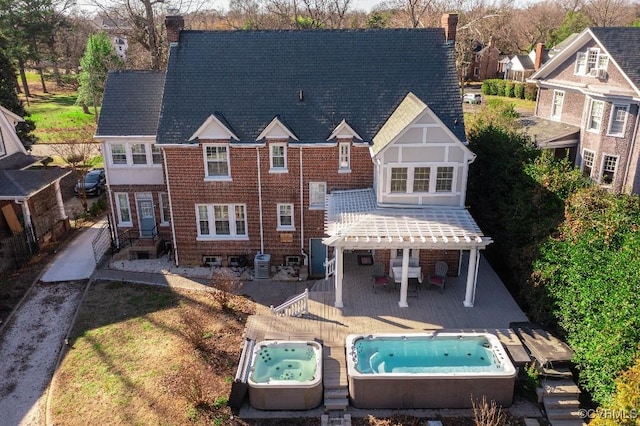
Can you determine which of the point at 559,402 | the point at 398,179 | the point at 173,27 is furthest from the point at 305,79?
the point at 559,402

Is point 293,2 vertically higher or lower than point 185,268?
higher

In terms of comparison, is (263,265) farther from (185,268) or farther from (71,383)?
(71,383)

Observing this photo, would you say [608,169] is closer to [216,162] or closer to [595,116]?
[595,116]

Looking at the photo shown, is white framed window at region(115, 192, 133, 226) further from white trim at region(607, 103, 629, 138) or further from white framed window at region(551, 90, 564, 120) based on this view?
white framed window at region(551, 90, 564, 120)

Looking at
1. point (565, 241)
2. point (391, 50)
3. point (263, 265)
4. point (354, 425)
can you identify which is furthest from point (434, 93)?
point (354, 425)

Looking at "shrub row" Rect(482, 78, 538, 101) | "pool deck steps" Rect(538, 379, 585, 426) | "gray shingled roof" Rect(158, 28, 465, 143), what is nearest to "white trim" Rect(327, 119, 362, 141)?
"gray shingled roof" Rect(158, 28, 465, 143)

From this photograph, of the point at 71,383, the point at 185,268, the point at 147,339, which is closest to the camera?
the point at 71,383

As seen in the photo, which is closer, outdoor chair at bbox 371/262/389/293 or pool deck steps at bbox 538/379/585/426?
pool deck steps at bbox 538/379/585/426
